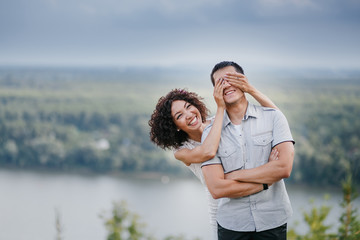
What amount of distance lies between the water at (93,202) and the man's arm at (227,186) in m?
15.2

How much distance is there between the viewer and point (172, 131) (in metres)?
1.61

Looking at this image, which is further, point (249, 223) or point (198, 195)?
point (198, 195)

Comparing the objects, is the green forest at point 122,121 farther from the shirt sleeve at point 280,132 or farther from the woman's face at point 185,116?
the shirt sleeve at point 280,132

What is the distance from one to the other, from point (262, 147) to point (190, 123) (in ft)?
1.03

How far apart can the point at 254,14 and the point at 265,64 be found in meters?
6.07

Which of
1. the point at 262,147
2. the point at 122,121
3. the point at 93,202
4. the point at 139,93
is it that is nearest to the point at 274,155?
the point at 262,147

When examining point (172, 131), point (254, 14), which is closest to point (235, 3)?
point (254, 14)

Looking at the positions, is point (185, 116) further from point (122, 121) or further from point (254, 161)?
point (122, 121)

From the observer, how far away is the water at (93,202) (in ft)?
58.7

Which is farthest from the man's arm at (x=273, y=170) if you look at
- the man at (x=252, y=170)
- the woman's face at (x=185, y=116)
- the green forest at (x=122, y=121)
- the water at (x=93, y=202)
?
the green forest at (x=122, y=121)

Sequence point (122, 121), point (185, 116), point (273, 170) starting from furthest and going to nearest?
point (122, 121), point (185, 116), point (273, 170)

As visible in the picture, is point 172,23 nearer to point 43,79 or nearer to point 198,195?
point 43,79

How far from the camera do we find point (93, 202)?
66.8 feet

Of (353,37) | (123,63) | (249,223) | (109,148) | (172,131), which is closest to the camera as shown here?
(249,223)
